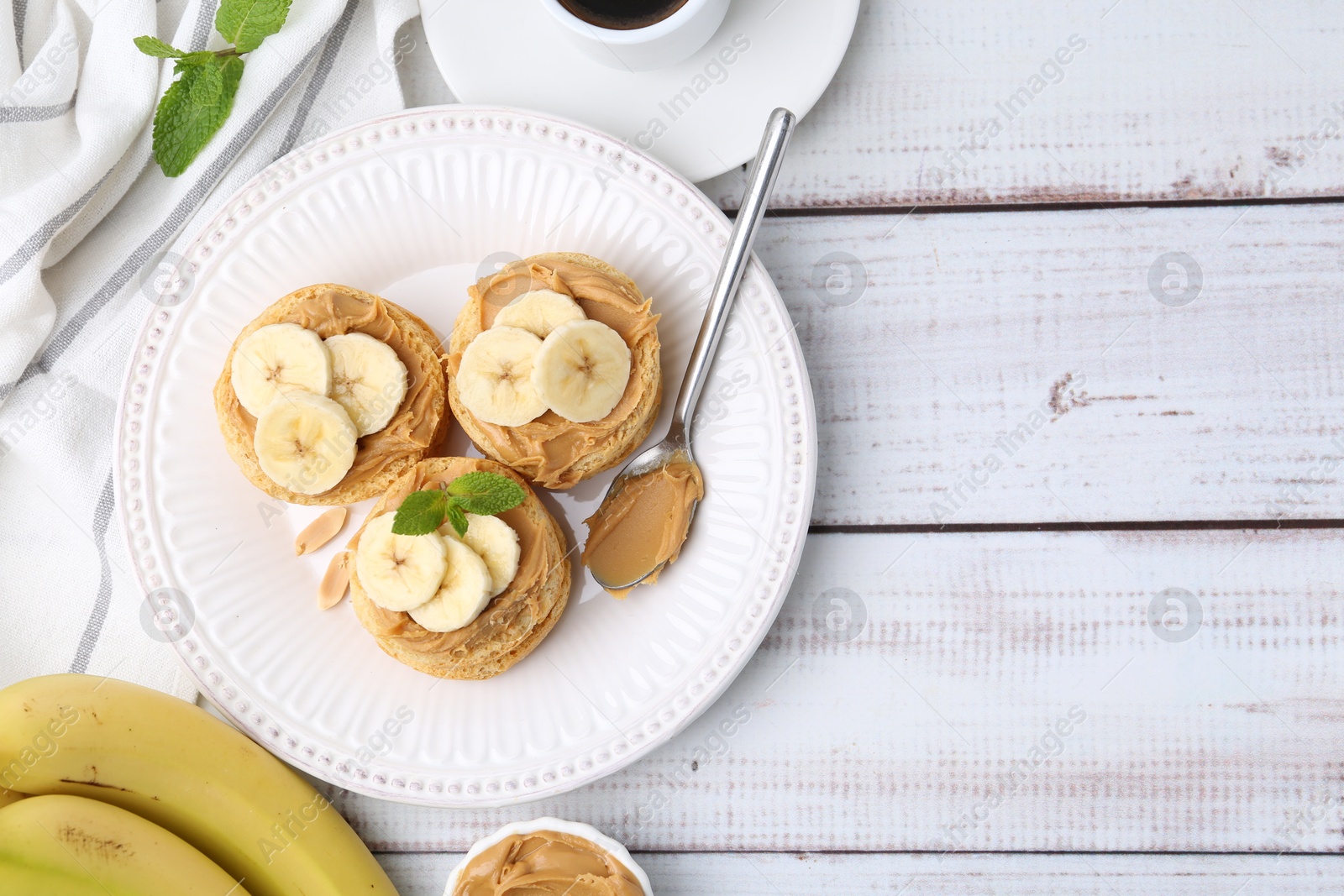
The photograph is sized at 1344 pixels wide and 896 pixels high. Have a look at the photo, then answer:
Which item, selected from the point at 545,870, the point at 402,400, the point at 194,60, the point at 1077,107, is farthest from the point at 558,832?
the point at 1077,107

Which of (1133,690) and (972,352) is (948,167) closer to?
(972,352)

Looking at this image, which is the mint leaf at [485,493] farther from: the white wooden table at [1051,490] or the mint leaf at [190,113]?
the mint leaf at [190,113]

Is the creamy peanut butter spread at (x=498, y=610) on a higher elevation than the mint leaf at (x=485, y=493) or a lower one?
lower

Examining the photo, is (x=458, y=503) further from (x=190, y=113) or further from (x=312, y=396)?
(x=190, y=113)

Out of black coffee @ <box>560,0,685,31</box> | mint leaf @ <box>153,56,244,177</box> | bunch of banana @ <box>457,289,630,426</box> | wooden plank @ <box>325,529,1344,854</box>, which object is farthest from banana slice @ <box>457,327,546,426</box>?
mint leaf @ <box>153,56,244,177</box>

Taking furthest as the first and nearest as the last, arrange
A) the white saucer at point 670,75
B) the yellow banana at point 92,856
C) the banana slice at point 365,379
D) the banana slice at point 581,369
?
the white saucer at point 670,75
the banana slice at point 365,379
the banana slice at point 581,369
the yellow banana at point 92,856

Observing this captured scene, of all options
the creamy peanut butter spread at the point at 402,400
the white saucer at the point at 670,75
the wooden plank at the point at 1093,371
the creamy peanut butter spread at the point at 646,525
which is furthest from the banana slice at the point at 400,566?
the white saucer at the point at 670,75

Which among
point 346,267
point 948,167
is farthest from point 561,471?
point 948,167
